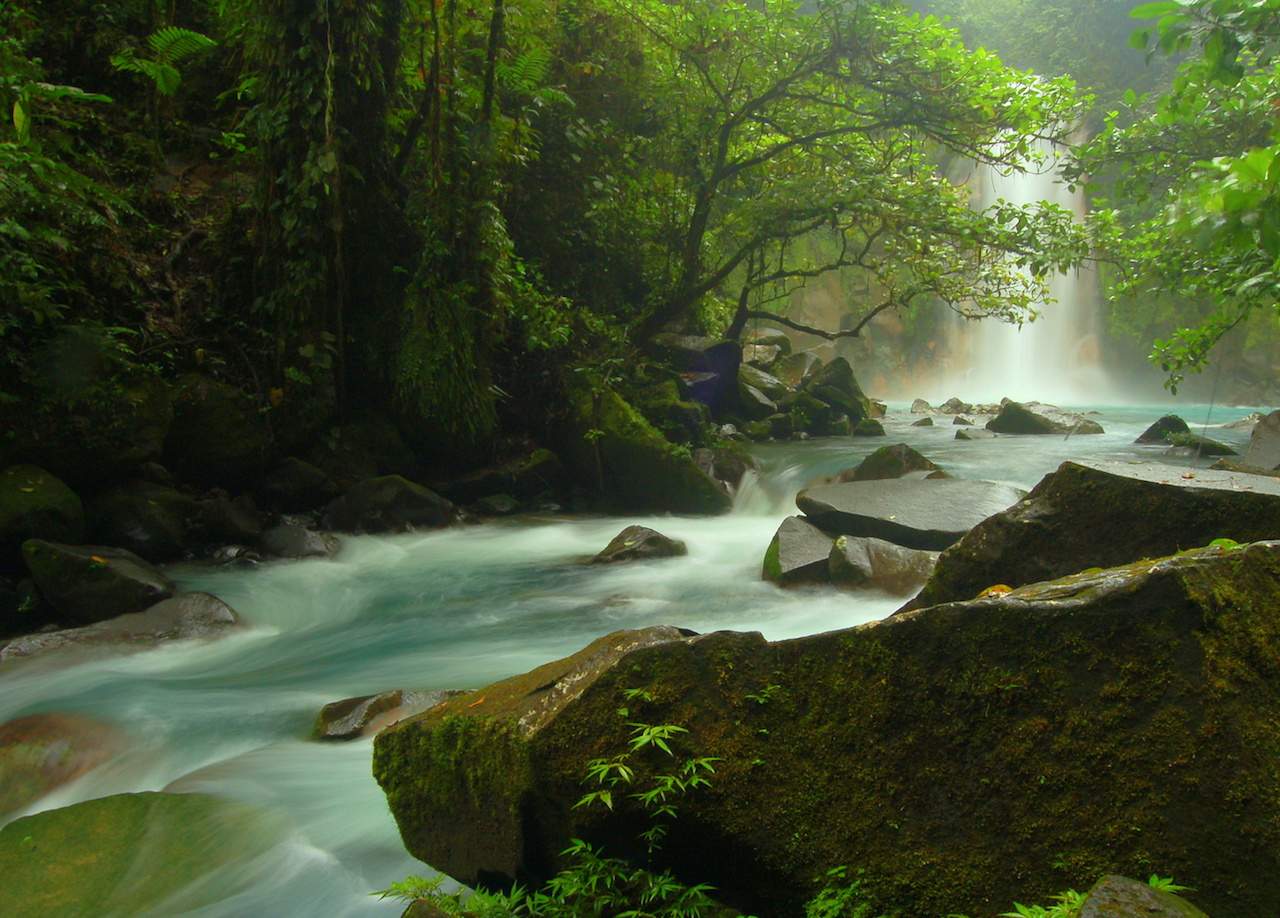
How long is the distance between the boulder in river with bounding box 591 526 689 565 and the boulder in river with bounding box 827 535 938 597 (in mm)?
1672

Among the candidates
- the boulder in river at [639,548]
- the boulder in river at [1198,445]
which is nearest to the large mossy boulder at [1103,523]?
the boulder in river at [639,548]

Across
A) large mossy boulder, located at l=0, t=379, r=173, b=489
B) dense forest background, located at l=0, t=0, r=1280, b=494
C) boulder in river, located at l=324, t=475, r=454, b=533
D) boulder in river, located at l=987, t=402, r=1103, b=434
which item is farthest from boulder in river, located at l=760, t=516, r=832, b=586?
boulder in river, located at l=987, t=402, r=1103, b=434

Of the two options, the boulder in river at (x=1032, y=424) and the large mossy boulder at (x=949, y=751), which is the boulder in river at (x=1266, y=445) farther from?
the large mossy boulder at (x=949, y=751)

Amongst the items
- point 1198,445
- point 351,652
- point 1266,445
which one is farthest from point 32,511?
point 1198,445

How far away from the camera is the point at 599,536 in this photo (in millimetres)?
8891

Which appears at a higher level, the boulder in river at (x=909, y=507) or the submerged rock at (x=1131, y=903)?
the submerged rock at (x=1131, y=903)

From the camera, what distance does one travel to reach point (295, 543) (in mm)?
7750

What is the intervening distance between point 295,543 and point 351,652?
2169 mm

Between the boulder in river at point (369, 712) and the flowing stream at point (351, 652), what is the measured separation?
11 cm

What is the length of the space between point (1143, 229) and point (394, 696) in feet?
25.4

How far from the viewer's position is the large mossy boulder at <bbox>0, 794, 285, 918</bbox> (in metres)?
3.09

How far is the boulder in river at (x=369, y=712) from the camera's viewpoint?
427cm

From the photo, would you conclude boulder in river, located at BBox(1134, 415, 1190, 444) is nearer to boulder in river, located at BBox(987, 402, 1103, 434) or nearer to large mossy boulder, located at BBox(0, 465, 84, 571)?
boulder in river, located at BBox(987, 402, 1103, 434)

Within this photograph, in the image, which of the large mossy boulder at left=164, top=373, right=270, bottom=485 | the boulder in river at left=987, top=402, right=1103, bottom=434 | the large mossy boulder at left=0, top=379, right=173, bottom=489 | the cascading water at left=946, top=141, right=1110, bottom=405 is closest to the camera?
the large mossy boulder at left=0, top=379, right=173, bottom=489
